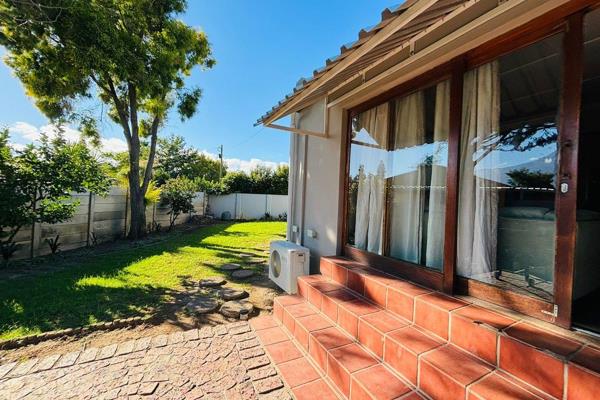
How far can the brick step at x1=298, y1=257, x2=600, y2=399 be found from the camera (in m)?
1.36

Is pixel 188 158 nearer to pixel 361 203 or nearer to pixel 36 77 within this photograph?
pixel 36 77

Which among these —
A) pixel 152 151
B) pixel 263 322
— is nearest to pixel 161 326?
pixel 263 322

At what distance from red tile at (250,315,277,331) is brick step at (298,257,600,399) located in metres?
0.56

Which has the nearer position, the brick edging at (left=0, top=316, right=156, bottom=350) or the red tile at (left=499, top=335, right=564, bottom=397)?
the red tile at (left=499, top=335, right=564, bottom=397)

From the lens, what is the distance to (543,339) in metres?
1.53

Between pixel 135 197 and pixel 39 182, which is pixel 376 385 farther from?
pixel 135 197

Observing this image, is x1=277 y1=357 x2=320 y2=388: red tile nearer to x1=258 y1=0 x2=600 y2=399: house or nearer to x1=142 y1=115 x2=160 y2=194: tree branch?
x1=258 y1=0 x2=600 y2=399: house

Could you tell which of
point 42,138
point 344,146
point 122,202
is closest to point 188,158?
point 122,202

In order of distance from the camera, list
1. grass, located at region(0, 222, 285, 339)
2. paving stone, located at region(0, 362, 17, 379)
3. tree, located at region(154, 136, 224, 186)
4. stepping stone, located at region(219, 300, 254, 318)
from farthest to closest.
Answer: tree, located at region(154, 136, 224, 186) → stepping stone, located at region(219, 300, 254, 318) → grass, located at region(0, 222, 285, 339) → paving stone, located at region(0, 362, 17, 379)

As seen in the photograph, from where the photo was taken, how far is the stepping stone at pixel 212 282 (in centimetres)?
438

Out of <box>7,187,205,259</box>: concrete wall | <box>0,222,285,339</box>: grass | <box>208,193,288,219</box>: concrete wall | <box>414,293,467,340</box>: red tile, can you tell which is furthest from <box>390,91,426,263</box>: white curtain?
<box>208,193,288,219</box>: concrete wall

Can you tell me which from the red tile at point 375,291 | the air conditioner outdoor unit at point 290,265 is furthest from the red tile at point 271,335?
the red tile at point 375,291

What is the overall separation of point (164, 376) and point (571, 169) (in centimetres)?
352

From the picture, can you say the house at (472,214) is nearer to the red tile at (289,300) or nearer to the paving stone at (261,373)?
the red tile at (289,300)
